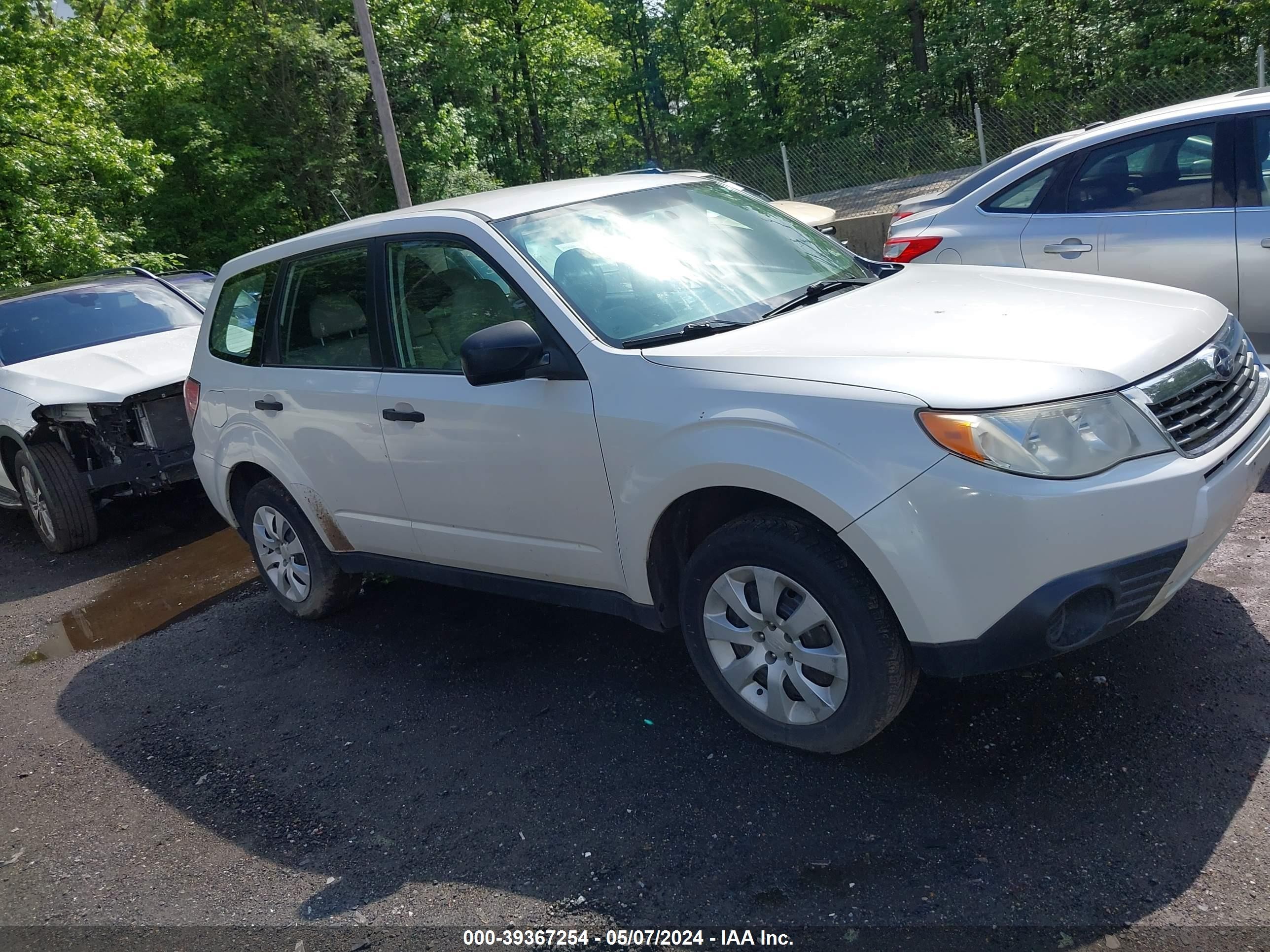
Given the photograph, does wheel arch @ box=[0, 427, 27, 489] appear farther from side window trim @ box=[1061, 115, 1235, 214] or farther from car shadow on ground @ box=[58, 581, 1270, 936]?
side window trim @ box=[1061, 115, 1235, 214]

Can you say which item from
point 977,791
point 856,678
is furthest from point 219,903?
point 977,791

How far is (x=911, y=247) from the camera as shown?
22.0ft

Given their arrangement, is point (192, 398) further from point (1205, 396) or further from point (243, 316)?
point (1205, 396)

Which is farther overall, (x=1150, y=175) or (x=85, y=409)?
(x=85, y=409)

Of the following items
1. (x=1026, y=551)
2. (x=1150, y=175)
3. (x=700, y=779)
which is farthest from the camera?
(x=1150, y=175)

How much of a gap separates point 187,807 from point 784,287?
284 centimetres

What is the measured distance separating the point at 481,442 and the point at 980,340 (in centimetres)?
175

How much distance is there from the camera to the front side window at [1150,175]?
18.4 feet

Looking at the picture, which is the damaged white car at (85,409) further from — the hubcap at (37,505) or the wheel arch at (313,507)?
the wheel arch at (313,507)

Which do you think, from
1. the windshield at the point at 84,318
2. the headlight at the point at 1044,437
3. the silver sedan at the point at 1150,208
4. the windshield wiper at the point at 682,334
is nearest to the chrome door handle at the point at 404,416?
the windshield wiper at the point at 682,334

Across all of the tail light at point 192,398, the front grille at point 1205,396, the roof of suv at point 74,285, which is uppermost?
the roof of suv at point 74,285

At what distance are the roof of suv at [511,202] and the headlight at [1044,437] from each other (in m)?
1.95

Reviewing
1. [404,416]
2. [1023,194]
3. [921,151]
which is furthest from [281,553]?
[921,151]

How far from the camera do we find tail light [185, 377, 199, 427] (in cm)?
561
